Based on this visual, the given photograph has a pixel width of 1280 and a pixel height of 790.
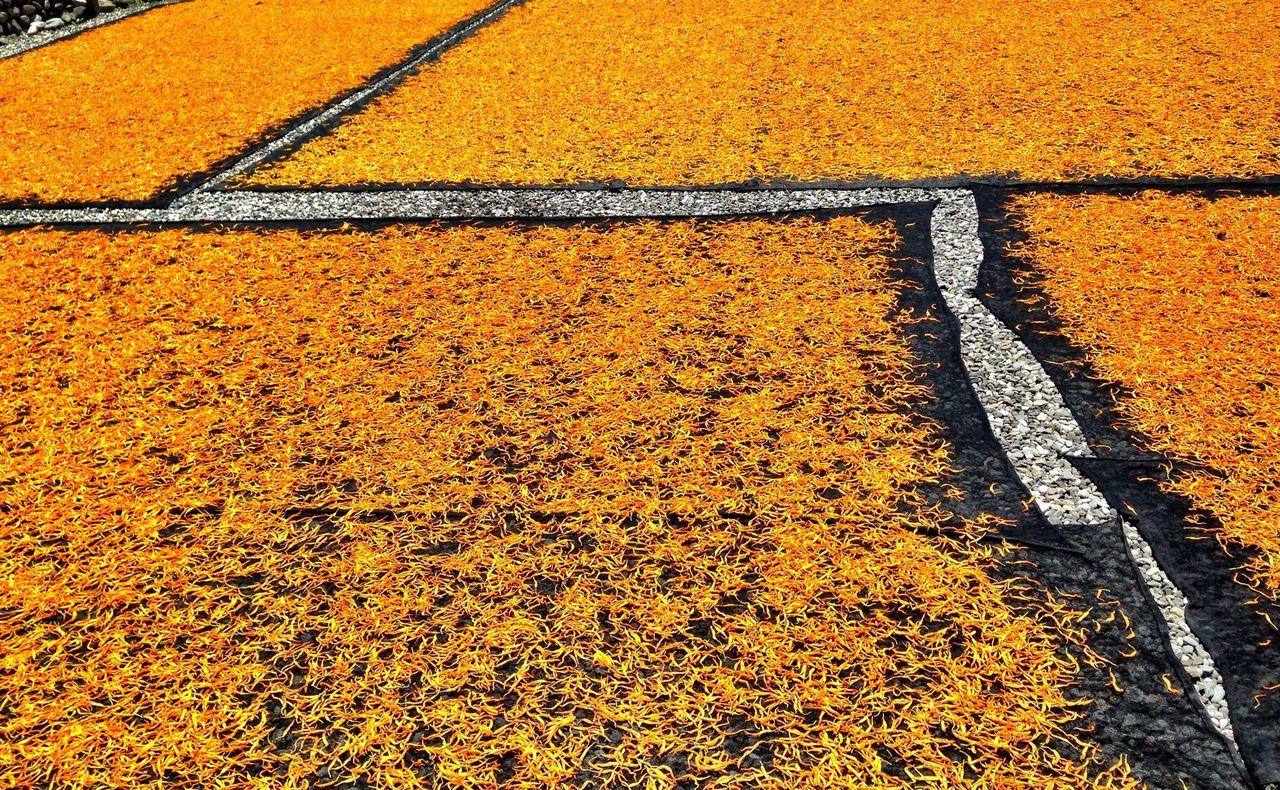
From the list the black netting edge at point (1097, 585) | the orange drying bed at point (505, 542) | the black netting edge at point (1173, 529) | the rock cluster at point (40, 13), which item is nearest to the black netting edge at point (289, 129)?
the rock cluster at point (40, 13)

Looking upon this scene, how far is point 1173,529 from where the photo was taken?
370cm

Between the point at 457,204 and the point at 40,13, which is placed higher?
the point at 40,13

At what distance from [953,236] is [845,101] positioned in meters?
3.40

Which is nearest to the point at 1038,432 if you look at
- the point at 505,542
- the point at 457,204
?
the point at 505,542

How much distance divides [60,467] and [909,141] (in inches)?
275

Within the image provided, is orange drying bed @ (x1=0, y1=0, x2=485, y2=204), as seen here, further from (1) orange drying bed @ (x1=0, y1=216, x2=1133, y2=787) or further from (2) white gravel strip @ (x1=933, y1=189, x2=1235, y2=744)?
(2) white gravel strip @ (x1=933, y1=189, x2=1235, y2=744)

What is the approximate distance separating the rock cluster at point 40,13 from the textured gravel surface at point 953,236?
8.10 metres

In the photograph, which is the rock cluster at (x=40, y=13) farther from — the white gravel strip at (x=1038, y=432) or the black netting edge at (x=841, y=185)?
the white gravel strip at (x=1038, y=432)

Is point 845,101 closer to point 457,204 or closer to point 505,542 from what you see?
point 457,204

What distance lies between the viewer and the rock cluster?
13.6m

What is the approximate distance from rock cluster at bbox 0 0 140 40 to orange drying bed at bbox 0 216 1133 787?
10.6 metres

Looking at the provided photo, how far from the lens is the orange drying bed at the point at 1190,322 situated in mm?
3928

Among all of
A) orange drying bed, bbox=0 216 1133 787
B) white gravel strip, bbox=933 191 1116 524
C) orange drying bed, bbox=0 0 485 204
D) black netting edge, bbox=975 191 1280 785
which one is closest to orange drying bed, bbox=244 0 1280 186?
orange drying bed, bbox=0 0 485 204

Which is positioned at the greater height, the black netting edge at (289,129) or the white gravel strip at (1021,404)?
the black netting edge at (289,129)
